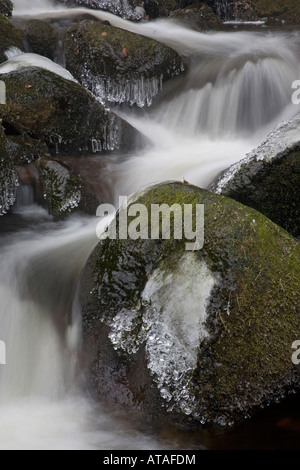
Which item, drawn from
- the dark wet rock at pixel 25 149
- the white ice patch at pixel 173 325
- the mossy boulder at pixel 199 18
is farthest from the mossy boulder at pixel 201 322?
the mossy boulder at pixel 199 18

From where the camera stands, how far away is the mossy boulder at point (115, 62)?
27.7 feet

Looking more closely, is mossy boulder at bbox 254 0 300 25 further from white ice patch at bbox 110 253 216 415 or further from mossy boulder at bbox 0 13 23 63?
white ice patch at bbox 110 253 216 415

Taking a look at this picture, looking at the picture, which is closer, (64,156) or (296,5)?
(64,156)

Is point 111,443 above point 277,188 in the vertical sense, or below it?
below

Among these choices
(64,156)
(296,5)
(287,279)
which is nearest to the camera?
(287,279)

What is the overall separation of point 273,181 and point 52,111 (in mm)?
3523

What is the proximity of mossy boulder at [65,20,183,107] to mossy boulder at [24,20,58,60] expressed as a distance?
35 centimetres

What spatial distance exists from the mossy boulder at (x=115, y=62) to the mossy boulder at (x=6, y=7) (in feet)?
6.62

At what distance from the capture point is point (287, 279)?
3.40 m

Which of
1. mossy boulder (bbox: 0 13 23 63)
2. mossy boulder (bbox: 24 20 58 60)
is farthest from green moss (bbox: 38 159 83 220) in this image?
mossy boulder (bbox: 24 20 58 60)

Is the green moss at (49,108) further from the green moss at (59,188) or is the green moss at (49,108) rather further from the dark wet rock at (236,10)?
the dark wet rock at (236,10)

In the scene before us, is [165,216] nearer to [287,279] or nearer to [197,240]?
[197,240]

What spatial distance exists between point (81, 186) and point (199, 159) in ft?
6.98
